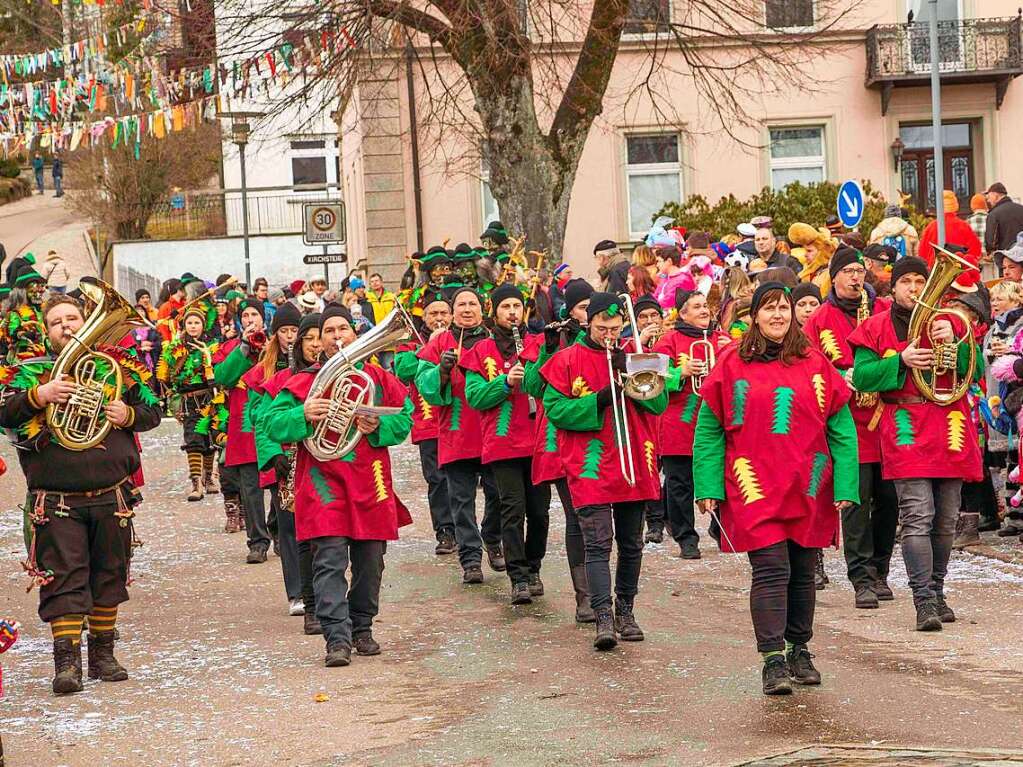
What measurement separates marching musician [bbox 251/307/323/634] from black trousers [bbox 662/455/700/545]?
2.93 metres

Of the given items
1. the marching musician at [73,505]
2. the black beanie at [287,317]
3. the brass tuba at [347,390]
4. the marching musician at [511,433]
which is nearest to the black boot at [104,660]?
the marching musician at [73,505]

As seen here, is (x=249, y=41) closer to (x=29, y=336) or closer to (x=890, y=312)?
(x=29, y=336)

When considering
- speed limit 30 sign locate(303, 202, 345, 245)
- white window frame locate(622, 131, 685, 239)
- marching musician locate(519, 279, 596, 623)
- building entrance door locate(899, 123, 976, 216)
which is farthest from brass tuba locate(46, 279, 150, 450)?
building entrance door locate(899, 123, 976, 216)

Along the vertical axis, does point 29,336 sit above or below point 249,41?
below

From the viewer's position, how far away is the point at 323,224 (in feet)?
95.3

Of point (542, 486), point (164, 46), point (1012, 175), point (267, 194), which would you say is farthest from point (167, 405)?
point (267, 194)

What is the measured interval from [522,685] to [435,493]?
466cm

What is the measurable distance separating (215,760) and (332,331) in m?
2.74

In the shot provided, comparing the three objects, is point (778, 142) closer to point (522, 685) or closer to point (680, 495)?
point (680, 495)

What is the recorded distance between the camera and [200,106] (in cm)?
2617

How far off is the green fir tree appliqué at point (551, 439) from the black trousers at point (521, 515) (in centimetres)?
98

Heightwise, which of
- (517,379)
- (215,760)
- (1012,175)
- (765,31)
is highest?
(765,31)

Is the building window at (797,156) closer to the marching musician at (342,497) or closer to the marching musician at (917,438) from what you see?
the marching musician at (917,438)

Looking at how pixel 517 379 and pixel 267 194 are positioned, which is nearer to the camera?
pixel 517 379
